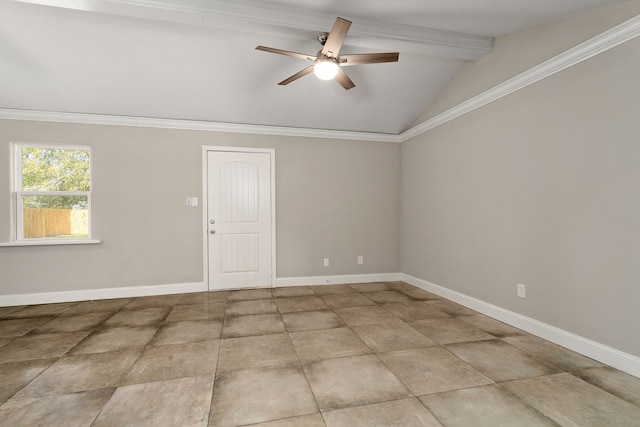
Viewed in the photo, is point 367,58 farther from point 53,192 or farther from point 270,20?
point 53,192

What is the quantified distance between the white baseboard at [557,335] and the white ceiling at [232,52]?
8.66ft

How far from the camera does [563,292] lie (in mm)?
2576

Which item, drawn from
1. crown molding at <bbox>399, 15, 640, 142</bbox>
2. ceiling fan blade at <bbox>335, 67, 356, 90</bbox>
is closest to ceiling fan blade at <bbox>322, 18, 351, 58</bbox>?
ceiling fan blade at <bbox>335, 67, 356, 90</bbox>

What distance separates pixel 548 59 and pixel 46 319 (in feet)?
18.9

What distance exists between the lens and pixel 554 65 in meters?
2.63

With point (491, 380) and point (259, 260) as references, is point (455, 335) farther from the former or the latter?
point (259, 260)

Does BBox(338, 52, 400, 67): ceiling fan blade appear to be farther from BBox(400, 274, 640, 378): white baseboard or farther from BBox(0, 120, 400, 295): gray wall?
BBox(400, 274, 640, 378): white baseboard

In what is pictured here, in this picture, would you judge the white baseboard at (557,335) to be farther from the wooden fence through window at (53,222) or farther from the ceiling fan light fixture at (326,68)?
the wooden fence through window at (53,222)

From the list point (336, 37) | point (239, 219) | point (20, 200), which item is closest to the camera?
point (336, 37)

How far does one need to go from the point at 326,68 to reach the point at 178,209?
9.79 feet

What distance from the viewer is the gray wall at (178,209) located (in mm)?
3885

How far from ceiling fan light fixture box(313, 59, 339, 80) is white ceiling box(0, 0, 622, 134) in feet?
1.30

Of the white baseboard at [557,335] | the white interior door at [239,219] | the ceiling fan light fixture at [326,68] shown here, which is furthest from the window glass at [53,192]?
the white baseboard at [557,335]

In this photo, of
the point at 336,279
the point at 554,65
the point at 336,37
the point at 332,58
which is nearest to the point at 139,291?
the point at 336,279
